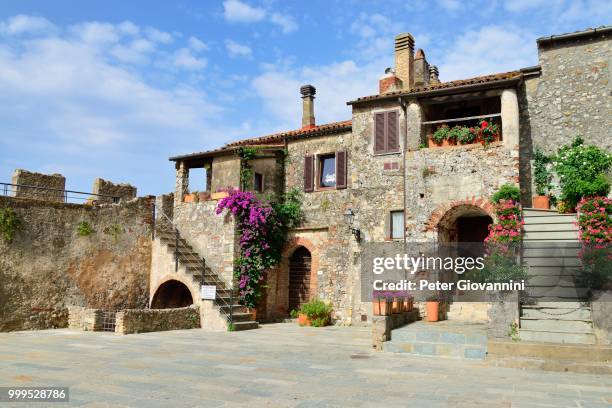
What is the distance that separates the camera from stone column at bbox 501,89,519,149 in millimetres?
14438

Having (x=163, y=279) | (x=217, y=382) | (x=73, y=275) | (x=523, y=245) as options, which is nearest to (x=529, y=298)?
(x=523, y=245)

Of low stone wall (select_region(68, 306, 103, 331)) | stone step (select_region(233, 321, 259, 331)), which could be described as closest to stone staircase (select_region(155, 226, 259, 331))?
stone step (select_region(233, 321, 259, 331))

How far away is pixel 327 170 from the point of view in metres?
18.8

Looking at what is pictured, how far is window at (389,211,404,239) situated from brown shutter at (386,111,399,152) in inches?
80.8

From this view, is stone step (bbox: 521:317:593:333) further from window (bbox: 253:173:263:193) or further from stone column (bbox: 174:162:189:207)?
stone column (bbox: 174:162:189:207)

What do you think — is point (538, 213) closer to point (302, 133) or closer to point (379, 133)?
point (379, 133)

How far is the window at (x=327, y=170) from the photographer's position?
18.6m

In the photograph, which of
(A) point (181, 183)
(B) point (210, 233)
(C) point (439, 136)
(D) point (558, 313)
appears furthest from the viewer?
(A) point (181, 183)

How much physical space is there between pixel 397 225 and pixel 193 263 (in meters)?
7.21

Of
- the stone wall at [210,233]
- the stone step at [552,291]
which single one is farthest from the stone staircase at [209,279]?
the stone step at [552,291]

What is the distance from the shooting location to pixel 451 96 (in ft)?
50.8

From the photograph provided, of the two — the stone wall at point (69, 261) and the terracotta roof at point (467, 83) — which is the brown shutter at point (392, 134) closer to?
the terracotta roof at point (467, 83)

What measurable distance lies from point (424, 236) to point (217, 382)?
926 centimetres

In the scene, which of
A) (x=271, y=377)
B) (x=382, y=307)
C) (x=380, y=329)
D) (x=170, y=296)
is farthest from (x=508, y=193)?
(x=170, y=296)
